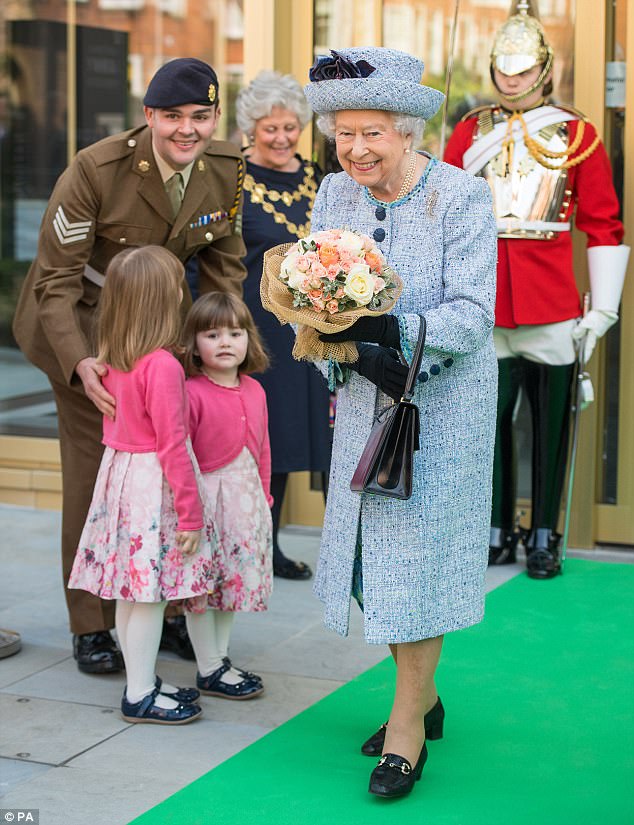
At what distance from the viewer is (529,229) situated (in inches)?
212

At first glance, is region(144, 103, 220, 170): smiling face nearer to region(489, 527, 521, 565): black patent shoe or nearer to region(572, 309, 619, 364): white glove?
region(572, 309, 619, 364): white glove

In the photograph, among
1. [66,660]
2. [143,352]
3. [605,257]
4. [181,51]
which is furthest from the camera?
[181,51]

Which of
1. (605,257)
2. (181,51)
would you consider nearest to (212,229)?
(605,257)

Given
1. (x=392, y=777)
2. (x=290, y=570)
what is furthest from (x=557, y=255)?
(x=392, y=777)

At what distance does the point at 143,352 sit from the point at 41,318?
479 mm

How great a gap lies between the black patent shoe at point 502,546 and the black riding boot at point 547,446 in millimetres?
114

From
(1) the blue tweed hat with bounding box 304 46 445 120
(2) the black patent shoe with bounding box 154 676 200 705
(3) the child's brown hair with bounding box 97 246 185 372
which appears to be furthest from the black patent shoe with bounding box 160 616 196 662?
(1) the blue tweed hat with bounding box 304 46 445 120

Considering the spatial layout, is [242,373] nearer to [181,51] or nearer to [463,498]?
[463,498]

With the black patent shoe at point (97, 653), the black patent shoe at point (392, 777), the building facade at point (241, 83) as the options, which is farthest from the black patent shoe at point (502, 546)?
the black patent shoe at point (392, 777)

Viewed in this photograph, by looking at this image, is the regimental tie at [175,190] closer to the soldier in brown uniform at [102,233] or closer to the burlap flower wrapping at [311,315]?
the soldier in brown uniform at [102,233]

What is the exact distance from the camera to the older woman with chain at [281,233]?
5320mm

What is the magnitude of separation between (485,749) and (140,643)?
3.17 ft

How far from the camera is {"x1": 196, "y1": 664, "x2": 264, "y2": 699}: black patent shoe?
4.11 m

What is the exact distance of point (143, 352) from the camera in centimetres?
384
